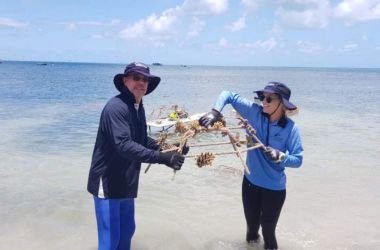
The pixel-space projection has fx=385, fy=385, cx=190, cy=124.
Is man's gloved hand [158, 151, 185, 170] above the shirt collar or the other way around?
the other way around

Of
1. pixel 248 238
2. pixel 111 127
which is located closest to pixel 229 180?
pixel 248 238

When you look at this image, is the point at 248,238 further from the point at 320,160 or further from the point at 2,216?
the point at 320,160

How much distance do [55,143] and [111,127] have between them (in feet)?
34.8

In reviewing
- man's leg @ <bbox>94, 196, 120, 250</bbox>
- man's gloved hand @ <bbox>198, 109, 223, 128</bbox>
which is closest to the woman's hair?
man's gloved hand @ <bbox>198, 109, 223, 128</bbox>

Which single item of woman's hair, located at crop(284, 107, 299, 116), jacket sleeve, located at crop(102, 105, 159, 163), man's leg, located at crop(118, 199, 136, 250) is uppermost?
woman's hair, located at crop(284, 107, 299, 116)

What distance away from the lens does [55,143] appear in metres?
13.4

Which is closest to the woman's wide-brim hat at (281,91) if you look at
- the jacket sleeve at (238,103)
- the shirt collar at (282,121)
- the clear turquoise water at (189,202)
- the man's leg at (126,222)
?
the shirt collar at (282,121)

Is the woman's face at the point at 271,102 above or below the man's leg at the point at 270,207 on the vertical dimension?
above

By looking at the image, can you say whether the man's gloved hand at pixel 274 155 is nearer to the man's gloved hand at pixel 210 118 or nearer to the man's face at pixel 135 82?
the man's gloved hand at pixel 210 118

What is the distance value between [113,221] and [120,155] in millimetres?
720

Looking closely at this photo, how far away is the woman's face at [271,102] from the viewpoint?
4359mm

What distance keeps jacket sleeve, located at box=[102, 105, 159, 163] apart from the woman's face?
59.2 inches

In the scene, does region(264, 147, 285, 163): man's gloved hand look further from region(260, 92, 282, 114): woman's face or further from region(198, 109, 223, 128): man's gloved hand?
region(198, 109, 223, 128): man's gloved hand

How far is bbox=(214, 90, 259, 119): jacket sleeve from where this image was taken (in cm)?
464
